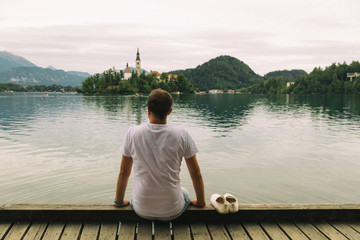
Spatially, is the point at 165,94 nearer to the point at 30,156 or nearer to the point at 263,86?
the point at 30,156

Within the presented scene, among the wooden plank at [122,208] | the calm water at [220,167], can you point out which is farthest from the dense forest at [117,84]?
the wooden plank at [122,208]

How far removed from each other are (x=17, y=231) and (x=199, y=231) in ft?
8.22

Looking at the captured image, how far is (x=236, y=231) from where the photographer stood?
3633 millimetres

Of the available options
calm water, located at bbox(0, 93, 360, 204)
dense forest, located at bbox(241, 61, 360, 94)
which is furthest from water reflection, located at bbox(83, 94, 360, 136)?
dense forest, located at bbox(241, 61, 360, 94)

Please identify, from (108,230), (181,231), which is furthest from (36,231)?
(181,231)

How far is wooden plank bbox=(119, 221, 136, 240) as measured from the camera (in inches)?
135

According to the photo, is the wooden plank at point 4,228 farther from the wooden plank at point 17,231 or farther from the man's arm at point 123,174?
the man's arm at point 123,174

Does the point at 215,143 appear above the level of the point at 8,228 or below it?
below

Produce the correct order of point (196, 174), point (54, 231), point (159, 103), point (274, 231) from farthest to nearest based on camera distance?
point (274, 231), point (54, 231), point (196, 174), point (159, 103)

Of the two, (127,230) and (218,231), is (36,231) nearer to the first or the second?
(127,230)

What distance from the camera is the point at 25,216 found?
3.73m

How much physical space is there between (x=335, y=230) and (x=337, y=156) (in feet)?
35.1

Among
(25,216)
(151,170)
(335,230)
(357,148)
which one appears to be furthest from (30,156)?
(357,148)

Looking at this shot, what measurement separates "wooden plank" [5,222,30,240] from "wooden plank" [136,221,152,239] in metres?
1.56
